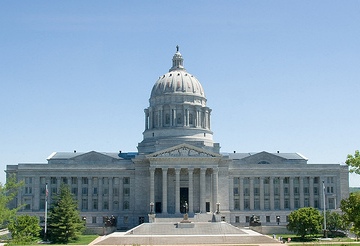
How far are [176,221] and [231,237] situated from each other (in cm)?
1912

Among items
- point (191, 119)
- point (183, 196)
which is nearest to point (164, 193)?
point (183, 196)

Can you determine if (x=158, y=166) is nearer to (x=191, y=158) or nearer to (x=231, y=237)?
(x=191, y=158)

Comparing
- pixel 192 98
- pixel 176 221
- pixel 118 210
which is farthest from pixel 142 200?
pixel 192 98

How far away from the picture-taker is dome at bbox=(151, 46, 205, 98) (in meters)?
130

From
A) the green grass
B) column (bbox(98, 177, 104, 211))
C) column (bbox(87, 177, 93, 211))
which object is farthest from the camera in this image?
column (bbox(98, 177, 104, 211))

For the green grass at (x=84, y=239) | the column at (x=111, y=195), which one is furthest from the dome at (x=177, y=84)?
the green grass at (x=84, y=239)

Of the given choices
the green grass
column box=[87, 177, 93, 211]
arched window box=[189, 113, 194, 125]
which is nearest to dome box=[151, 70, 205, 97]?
arched window box=[189, 113, 194, 125]

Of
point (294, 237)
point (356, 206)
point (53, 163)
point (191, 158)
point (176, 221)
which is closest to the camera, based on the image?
point (356, 206)

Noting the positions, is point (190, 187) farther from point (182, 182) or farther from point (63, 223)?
point (63, 223)

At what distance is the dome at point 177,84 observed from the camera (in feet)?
426

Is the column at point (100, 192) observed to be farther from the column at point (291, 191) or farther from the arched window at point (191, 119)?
the column at point (291, 191)

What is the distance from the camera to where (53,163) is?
12219 centimetres

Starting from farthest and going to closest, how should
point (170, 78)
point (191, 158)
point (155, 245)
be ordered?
point (170, 78)
point (191, 158)
point (155, 245)

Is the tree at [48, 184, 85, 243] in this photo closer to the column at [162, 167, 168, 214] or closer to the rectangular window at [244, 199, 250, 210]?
the column at [162, 167, 168, 214]
